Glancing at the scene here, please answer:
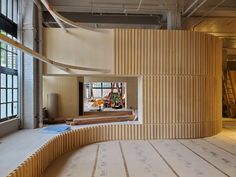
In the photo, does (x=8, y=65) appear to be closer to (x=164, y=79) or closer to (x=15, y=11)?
(x=15, y=11)

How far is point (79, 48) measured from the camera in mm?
7688

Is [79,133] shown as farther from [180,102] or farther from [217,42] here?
[217,42]

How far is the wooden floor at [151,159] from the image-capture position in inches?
188

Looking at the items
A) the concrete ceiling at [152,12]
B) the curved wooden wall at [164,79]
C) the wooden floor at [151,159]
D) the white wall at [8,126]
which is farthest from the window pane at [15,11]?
the wooden floor at [151,159]

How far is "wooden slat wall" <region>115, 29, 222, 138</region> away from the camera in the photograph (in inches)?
307

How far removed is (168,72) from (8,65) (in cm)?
457

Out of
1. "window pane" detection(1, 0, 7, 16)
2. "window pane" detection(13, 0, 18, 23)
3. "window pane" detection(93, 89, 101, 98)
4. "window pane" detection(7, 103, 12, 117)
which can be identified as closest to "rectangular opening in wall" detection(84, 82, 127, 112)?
"window pane" detection(93, 89, 101, 98)

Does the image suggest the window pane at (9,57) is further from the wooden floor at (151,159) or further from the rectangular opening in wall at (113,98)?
the rectangular opening in wall at (113,98)

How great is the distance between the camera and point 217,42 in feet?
28.1

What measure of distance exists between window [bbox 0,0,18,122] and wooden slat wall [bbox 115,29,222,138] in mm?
2908

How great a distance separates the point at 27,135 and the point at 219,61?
260 inches

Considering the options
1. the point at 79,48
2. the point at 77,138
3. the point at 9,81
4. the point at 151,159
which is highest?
the point at 79,48

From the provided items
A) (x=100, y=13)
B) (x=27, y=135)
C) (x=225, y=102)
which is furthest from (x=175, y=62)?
(x=225, y=102)

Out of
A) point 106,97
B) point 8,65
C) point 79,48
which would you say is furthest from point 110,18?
point 106,97
